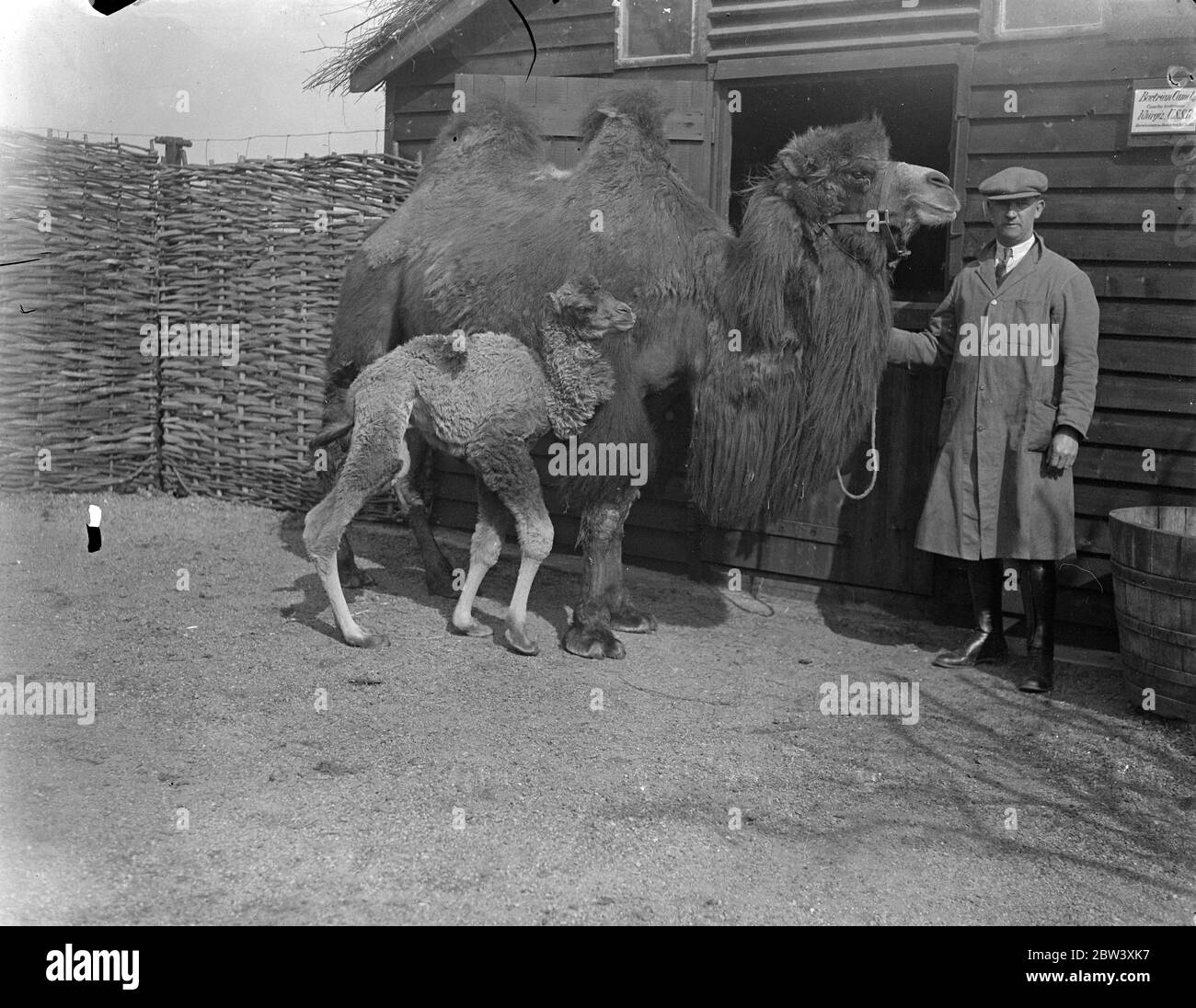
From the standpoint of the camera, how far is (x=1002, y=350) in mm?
5859

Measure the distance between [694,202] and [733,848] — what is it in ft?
11.7

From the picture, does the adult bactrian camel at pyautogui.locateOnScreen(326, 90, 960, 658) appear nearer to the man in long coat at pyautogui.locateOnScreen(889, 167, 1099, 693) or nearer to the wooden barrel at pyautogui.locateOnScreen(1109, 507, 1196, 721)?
the man in long coat at pyautogui.locateOnScreen(889, 167, 1099, 693)

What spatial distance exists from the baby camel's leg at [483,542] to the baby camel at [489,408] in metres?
0.14

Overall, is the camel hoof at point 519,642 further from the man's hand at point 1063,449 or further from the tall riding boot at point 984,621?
the man's hand at point 1063,449

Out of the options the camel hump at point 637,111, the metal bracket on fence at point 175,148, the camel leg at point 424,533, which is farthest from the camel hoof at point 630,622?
the metal bracket on fence at point 175,148

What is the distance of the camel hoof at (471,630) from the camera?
619cm

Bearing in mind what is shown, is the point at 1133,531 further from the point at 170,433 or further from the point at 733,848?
the point at 170,433

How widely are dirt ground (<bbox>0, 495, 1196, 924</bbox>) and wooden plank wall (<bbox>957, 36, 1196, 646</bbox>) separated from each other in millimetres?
942

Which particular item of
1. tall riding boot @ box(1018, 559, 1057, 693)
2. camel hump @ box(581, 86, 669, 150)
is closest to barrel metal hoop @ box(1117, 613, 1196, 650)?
tall riding boot @ box(1018, 559, 1057, 693)

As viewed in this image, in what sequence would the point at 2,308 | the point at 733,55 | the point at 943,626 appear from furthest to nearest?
the point at 2,308, the point at 733,55, the point at 943,626

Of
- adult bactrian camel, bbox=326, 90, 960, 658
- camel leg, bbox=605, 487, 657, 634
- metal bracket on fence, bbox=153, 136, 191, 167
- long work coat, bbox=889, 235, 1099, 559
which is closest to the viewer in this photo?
adult bactrian camel, bbox=326, 90, 960, 658

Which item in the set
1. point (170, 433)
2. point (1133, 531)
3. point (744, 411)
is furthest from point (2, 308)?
point (1133, 531)

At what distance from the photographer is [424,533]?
7215 mm

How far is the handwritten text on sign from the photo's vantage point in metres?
5.87
